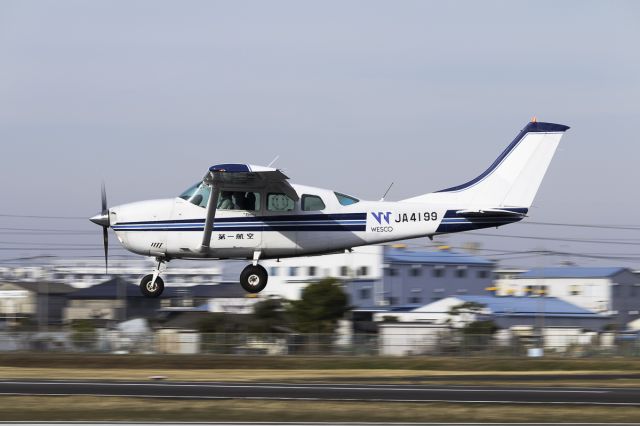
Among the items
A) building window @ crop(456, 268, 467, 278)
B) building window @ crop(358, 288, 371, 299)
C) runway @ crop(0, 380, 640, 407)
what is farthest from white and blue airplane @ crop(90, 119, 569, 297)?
building window @ crop(456, 268, 467, 278)

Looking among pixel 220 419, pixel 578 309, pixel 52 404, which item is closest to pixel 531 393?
pixel 220 419

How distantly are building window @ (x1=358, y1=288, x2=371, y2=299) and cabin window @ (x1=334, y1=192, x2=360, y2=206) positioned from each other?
6526 cm

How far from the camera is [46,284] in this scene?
7306 centimetres

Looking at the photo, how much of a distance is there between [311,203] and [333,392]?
5317 mm

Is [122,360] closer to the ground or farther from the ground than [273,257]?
closer to the ground

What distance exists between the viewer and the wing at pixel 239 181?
2327 centimetres

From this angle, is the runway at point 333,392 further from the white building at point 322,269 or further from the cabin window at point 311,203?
the white building at point 322,269

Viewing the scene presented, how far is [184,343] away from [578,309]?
38.3m

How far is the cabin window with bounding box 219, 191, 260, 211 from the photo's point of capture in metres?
25.4

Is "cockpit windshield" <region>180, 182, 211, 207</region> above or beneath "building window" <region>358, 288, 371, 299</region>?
above

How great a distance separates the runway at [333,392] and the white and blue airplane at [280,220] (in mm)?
2997

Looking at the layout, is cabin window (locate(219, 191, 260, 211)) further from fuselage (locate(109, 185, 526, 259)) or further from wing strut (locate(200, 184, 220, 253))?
wing strut (locate(200, 184, 220, 253))

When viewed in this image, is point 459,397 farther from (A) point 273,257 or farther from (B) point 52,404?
(B) point 52,404

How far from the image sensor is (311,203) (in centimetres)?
2566
